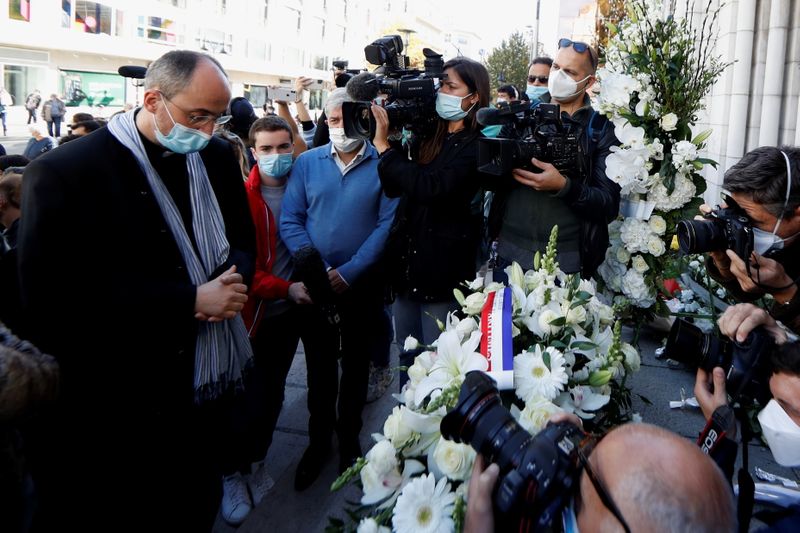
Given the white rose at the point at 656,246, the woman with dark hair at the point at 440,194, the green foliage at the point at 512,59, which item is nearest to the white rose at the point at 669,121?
the white rose at the point at 656,246

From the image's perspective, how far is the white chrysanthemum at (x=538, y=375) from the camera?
5.56 feet

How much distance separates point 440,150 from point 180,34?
4200 cm

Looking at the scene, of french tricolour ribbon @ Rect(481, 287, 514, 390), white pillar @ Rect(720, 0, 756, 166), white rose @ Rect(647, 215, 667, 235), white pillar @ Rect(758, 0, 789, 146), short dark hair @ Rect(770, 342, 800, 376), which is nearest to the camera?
french tricolour ribbon @ Rect(481, 287, 514, 390)

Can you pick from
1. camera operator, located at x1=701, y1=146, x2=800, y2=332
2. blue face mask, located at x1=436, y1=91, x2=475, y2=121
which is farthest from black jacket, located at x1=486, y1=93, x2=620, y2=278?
camera operator, located at x1=701, y1=146, x2=800, y2=332

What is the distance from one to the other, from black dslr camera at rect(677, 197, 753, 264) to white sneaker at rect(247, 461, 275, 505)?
7.76 feet

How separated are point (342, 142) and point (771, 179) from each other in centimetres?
208

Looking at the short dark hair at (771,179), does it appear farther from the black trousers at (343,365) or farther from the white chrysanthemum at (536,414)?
the black trousers at (343,365)

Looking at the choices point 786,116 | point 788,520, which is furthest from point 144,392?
point 786,116

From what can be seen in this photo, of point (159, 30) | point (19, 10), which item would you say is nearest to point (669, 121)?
point (19, 10)

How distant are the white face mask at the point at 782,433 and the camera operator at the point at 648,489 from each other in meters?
0.97

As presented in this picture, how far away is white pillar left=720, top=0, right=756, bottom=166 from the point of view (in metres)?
6.23

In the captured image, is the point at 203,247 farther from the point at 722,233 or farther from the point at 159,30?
the point at 159,30

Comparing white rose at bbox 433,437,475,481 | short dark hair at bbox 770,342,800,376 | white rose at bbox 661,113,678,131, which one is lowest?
white rose at bbox 433,437,475,481

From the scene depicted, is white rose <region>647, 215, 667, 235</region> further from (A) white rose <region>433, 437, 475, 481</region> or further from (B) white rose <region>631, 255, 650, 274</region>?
(A) white rose <region>433, 437, 475, 481</region>
